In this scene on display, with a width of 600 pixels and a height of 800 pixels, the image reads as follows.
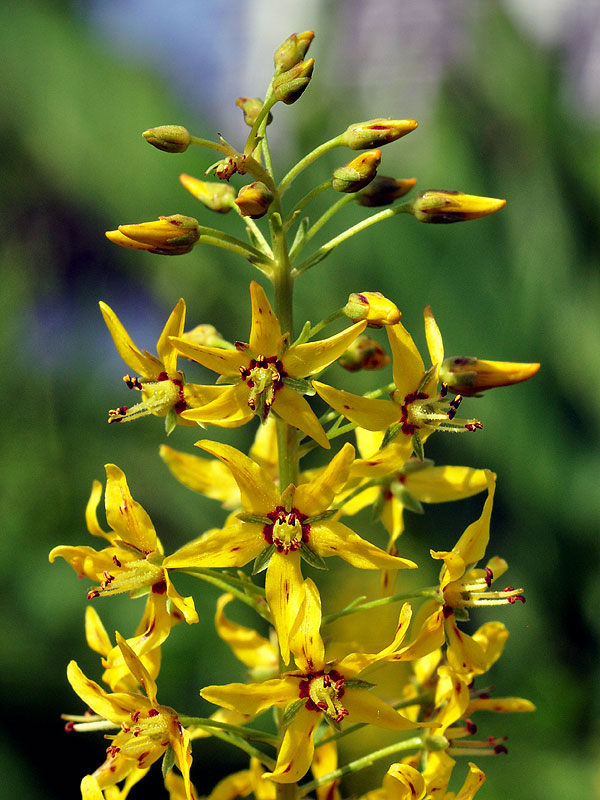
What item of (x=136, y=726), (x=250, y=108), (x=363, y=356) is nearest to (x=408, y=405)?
(x=363, y=356)

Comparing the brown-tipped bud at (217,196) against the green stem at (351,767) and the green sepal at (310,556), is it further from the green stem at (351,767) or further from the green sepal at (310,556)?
the green stem at (351,767)

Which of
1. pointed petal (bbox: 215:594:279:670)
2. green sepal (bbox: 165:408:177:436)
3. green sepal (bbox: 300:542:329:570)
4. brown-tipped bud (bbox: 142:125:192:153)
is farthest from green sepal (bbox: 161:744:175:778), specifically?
brown-tipped bud (bbox: 142:125:192:153)

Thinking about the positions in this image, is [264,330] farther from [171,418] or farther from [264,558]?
[264,558]

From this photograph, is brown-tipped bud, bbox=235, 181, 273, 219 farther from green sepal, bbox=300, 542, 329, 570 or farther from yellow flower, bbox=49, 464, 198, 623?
green sepal, bbox=300, 542, 329, 570

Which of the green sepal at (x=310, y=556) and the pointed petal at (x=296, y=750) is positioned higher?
the green sepal at (x=310, y=556)

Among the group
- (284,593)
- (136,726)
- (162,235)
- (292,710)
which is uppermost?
(162,235)

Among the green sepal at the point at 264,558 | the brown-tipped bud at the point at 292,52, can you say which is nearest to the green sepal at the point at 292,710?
the green sepal at the point at 264,558
